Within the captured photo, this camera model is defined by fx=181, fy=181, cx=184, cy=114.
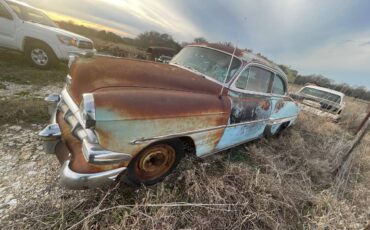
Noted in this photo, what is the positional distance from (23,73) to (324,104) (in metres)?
10.9

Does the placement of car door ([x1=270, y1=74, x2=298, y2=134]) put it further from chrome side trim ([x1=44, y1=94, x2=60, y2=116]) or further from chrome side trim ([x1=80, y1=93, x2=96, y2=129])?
chrome side trim ([x1=44, y1=94, x2=60, y2=116])

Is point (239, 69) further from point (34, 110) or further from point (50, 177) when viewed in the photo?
point (34, 110)

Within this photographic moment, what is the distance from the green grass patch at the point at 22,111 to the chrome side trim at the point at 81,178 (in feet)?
7.17

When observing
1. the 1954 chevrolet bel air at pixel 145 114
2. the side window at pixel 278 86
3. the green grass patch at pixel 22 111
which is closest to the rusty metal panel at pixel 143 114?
the 1954 chevrolet bel air at pixel 145 114

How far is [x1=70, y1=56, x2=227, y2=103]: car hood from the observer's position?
1.96 meters

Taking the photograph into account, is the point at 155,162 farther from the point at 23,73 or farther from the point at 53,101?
the point at 23,73

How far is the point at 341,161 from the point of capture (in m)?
4.27

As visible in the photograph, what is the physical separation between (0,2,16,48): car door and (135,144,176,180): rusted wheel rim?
5.50 metres

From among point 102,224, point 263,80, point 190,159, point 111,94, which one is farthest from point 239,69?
point 102,224

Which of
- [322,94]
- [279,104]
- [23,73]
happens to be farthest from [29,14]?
[322,94]

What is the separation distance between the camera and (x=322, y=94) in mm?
8445

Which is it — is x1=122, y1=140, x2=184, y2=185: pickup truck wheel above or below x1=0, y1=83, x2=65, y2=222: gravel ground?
above

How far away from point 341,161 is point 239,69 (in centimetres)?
363

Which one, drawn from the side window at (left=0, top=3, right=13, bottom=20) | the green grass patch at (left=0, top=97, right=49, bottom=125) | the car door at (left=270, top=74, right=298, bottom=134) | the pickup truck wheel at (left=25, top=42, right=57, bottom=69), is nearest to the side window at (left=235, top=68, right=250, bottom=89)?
the car door at (left=270, top=74, right=298, bottom=134)
